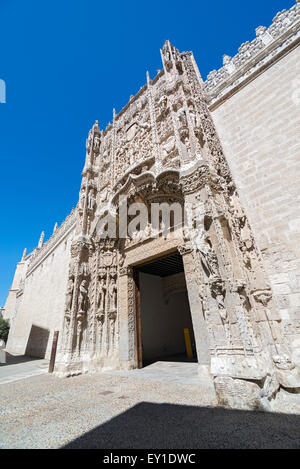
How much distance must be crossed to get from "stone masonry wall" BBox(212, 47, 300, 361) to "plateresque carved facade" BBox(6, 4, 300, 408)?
0.04 m

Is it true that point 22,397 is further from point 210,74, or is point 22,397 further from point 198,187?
point 210,74

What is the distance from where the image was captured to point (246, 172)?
5008mm

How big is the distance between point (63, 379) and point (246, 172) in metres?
7.19

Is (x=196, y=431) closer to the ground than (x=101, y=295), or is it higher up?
closer to the ground

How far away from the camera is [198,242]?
3822 millimetres

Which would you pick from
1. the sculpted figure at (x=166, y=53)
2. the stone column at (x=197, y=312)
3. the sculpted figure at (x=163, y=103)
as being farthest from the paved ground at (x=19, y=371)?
the sculpted figure at (x=166, y=53)

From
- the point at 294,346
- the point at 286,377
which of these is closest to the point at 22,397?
the point at 286,377

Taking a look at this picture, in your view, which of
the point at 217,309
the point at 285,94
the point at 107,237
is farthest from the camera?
the point at 107,237

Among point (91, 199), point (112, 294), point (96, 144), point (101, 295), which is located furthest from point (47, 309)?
point (96, 144)

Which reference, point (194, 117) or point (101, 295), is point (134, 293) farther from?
point (194, 117)

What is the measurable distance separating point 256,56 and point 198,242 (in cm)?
597

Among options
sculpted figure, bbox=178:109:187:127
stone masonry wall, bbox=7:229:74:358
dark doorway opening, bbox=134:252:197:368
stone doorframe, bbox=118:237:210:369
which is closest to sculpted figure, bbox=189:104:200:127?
sculpted figure, bbox=178:109:187:127

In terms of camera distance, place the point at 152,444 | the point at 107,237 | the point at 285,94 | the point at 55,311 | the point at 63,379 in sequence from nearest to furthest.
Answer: the point at 152,444 < the point at 285,94 < the point at 63,379 < the point at 107,237 < the point at 55,311

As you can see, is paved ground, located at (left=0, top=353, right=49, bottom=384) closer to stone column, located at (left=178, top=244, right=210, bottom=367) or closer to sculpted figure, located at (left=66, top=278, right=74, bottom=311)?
sculpted figure, located at (left=66, top=278, right=74, bottom=311)
